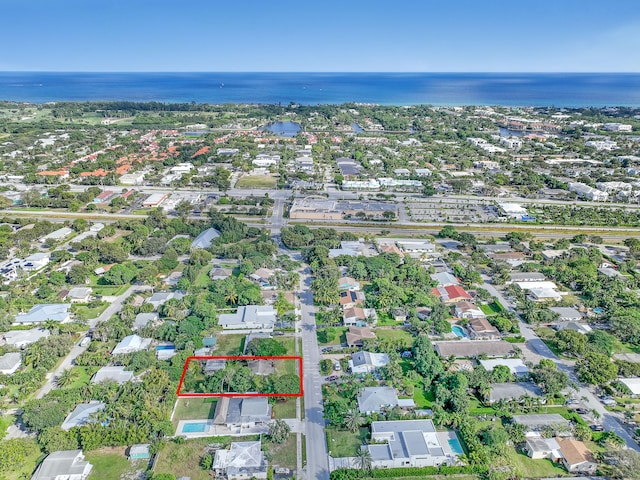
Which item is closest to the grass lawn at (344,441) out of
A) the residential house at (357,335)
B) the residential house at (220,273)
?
the residential house at (357,335)

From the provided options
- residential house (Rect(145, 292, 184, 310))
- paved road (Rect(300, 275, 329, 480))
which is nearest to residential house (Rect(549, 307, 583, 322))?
paved road (Rect(300, 275, 329, 480))

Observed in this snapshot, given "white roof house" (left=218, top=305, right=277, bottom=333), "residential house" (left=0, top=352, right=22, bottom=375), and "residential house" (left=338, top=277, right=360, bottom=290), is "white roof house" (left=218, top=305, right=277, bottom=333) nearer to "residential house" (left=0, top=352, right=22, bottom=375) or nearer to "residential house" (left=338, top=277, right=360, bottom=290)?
"residential house" (left=338, top=277, right=360, bottom=290)

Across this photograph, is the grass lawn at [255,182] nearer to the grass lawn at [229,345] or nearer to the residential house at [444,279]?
the residential house at [444,279]

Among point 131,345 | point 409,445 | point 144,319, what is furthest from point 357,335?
point 144,319

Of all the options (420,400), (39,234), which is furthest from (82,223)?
(420,400)

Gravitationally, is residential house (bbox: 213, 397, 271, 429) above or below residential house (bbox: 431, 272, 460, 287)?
below

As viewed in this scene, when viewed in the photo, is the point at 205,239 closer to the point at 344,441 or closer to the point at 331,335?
the point at 331,335
